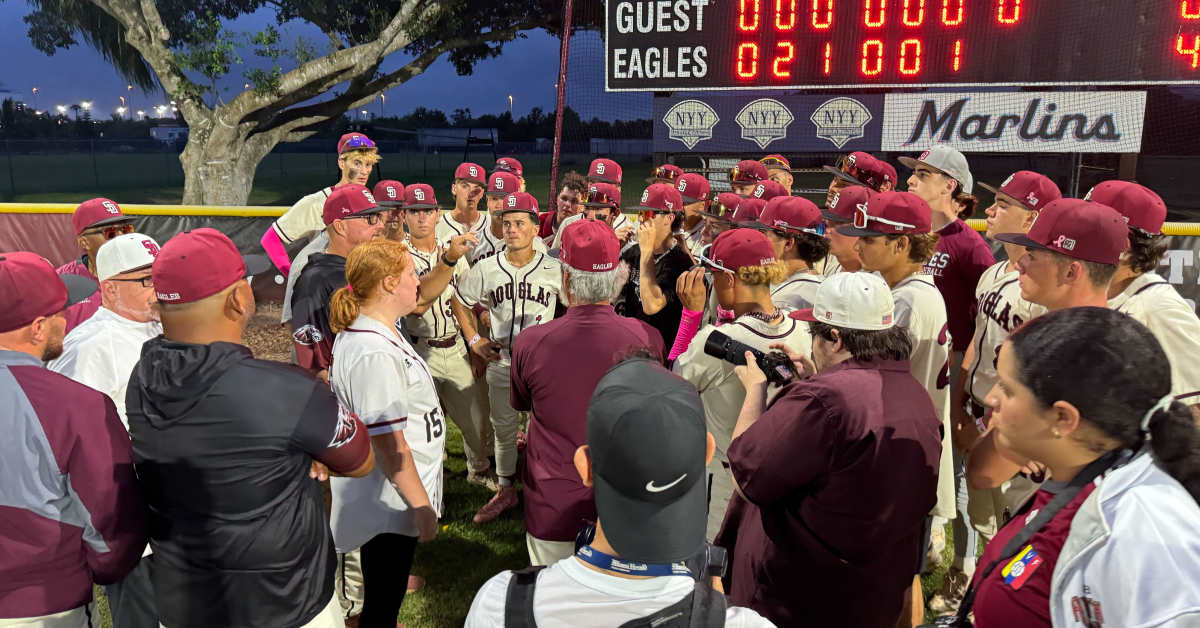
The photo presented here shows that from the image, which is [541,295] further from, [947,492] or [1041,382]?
[1041,382]

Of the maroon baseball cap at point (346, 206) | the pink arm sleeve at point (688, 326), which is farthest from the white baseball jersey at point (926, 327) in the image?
the maroon baseball cap at point (346, 206)

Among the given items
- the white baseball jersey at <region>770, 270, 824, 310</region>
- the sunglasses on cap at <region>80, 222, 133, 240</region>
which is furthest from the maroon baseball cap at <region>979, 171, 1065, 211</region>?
the sunglasses on cap at <region>80, 222, 133, 240</region>

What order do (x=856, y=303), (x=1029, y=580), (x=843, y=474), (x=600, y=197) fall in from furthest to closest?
1. (x=600, y=197)
2. (x=856, y=303)
3. (x=843, y=474)
4. (x=1029, y=580)

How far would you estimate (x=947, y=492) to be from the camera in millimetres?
3600

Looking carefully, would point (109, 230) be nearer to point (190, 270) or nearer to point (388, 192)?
point (388, 192)

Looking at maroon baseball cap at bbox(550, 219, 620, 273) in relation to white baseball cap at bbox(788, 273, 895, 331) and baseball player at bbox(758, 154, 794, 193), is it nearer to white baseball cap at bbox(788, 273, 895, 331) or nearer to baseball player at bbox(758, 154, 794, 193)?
white baseball cap at bbox(788, 273, 895, 331)

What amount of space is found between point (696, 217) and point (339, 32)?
778 inches

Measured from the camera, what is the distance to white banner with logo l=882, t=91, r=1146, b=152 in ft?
33.1

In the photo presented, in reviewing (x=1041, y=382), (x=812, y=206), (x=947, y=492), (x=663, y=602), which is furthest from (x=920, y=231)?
(x=663, y=602)

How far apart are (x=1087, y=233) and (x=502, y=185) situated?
5063 millimetres

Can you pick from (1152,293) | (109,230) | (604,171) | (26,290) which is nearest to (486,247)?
(604,171)

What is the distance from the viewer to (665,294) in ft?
19.7

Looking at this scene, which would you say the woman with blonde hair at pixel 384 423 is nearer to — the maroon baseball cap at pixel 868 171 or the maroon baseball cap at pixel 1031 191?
the maroon baseball cap at pixel 1031 191

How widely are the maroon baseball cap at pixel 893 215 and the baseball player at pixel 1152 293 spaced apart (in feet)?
2.75
